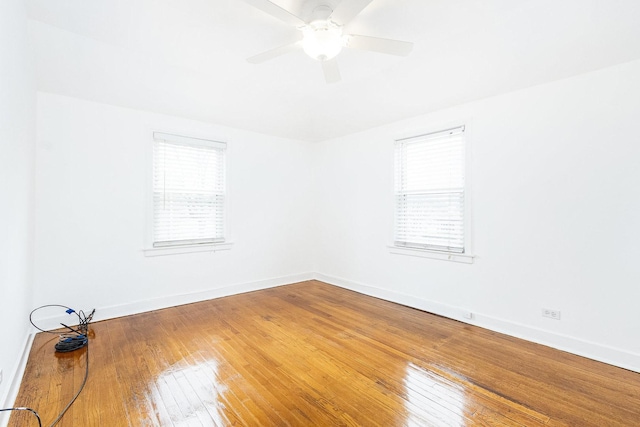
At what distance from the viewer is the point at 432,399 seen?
1.96 meters

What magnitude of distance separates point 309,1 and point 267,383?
110 inches

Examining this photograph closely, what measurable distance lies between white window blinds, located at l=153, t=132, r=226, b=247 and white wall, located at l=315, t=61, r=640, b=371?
282cm

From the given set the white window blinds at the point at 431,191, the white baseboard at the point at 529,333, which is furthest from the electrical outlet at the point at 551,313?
the white window blinds at the point at 431,191

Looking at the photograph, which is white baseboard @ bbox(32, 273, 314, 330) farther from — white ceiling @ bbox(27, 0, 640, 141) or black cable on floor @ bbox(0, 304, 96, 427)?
white ceiling @ bbox(27, 0, 640, 141)

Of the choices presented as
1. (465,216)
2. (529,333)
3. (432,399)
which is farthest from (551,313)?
(432,399)

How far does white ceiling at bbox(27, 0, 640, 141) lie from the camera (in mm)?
2320

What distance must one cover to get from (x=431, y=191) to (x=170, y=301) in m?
3.73

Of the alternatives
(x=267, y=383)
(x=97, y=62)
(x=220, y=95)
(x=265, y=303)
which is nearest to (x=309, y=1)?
(x=220, y=95)

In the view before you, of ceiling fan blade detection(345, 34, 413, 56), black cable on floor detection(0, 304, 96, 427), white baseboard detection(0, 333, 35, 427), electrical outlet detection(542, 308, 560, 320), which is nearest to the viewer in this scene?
white baseboard detection(0, 333, 35, 427)

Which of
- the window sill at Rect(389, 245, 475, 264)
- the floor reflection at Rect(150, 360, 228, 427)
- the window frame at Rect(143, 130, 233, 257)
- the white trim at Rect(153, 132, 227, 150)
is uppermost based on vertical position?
the white trim at Rect(153, 132, 227, 150)

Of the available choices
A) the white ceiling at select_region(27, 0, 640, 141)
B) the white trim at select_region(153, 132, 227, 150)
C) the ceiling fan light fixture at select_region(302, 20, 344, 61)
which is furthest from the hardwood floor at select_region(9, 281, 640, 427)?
the white ceiling at select_region(27, 0, 640, 141)

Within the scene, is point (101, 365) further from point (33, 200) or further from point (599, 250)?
point (599, 250)

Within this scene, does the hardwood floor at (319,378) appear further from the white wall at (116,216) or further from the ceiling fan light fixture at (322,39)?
the ceiling fan light fixture at (322,39)

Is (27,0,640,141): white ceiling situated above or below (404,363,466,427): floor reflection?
above
